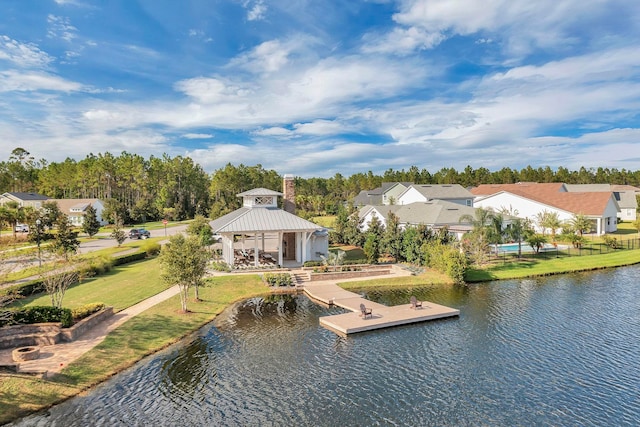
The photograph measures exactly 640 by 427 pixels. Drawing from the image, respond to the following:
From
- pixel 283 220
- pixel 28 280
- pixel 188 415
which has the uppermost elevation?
pixel 283 220

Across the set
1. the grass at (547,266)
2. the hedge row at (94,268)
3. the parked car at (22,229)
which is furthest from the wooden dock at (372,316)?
the parked car at (22,229)

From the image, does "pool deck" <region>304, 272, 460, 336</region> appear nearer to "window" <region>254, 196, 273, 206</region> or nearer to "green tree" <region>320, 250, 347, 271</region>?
"green tree" <region>320, 250, 347, 271</region>

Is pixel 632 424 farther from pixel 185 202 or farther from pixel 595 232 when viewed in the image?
pixel 185 202

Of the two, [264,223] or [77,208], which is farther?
[77,208]

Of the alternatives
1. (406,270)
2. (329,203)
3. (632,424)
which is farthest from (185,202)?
(632,424)

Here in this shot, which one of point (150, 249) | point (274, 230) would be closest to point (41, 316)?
point (274, 230)

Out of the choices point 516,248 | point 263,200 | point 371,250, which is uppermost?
point 263,200

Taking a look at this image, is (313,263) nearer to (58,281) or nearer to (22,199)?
(58,281)
